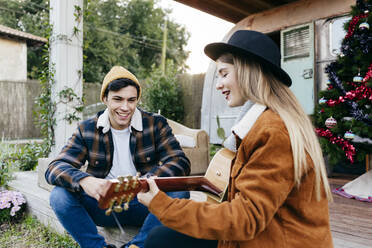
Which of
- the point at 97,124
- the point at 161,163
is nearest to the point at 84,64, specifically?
the point at 97,124

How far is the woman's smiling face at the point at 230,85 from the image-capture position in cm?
120

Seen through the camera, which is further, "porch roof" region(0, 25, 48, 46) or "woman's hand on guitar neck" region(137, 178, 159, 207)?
"porch roof" region(0, 25, 48, 46)

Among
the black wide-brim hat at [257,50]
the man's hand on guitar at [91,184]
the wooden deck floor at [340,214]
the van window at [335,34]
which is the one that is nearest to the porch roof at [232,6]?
the van window at [335,34]

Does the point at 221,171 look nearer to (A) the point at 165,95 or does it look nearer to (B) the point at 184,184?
(B) the point at 184,184

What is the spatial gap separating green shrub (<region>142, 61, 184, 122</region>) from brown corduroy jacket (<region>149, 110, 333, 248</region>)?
7286 mm

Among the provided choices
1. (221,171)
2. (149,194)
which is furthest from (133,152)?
(149,194)

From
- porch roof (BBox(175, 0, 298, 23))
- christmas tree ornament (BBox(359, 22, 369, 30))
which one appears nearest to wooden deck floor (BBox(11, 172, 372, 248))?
christmas tree ornament (BBox(359, 22, 369, 30))

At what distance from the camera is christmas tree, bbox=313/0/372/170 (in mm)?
3295

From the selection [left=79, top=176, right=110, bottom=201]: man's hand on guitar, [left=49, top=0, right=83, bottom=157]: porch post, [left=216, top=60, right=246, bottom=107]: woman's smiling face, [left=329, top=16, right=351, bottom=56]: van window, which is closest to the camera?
[left=216, top=60, right=246, bottom=107]: woman's smiling face

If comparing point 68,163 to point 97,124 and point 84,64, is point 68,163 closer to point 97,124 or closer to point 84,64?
point 97,124

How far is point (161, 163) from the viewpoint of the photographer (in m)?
2.17

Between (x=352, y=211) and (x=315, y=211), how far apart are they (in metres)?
2.05

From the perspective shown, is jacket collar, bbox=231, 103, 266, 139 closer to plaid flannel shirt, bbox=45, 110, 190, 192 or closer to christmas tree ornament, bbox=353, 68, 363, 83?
plaid flannel shirt, bbox=45, 110, 190, 192

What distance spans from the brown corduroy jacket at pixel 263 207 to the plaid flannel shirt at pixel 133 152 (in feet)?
3.29
